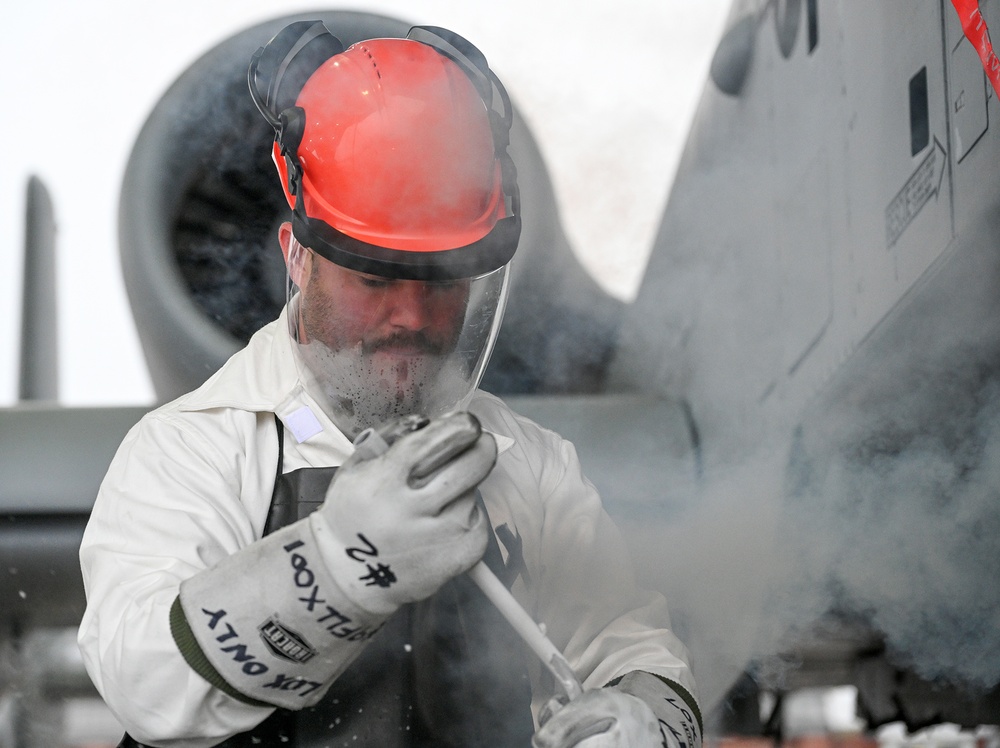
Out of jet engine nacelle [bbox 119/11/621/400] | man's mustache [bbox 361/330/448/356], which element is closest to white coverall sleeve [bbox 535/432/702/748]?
man's mustache [bbox 361/330/448/356]

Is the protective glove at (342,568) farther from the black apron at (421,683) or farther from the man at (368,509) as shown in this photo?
the black apron at (421,683)

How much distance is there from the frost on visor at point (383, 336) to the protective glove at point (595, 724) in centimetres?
30

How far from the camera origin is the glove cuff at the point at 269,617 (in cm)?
79

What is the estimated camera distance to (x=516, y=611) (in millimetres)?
848

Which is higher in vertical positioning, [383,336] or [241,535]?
[383,336]

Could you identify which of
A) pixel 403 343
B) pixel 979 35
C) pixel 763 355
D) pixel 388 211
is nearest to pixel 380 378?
pixel 403 343

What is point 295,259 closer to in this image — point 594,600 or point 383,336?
point 383,336

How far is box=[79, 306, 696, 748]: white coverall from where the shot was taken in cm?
83

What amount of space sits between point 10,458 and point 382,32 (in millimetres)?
972

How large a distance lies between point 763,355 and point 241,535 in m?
0.98

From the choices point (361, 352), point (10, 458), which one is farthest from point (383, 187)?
point (10, 458)

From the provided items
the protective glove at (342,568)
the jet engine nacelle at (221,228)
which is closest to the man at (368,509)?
the protective glove at (342,568)

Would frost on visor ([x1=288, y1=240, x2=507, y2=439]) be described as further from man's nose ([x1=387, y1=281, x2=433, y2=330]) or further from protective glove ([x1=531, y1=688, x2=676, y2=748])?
protective glove ([x1=531, y1=688, x2=676, y2=748])

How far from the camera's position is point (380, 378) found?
98cm
